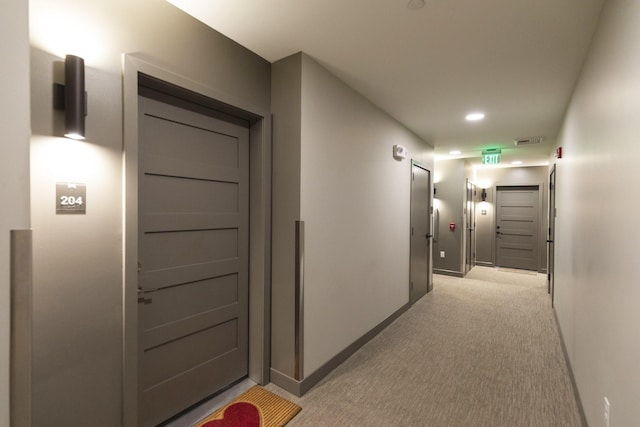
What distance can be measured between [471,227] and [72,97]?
7659 millimetres

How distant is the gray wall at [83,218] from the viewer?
1.24 meters

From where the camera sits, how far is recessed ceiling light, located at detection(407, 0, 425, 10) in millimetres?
1616

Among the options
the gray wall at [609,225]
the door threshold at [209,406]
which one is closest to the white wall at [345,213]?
the door threshold at [209,406]

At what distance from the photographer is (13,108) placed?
0.88 metres

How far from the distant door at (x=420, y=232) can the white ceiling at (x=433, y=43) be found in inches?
58.3

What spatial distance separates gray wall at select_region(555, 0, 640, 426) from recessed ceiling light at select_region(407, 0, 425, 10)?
0.91 meters

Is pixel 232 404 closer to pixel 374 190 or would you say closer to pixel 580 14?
pixel 374 190

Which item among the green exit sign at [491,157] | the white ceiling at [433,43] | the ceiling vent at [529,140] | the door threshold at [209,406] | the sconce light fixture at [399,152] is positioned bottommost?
the door threshold at [209,406]

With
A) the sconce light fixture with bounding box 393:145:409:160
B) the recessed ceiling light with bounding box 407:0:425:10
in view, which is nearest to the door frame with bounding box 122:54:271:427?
the recessed ceiling light with bounding box 407:0:425:10

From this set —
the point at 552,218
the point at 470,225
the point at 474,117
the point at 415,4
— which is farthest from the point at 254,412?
the point at 470,225

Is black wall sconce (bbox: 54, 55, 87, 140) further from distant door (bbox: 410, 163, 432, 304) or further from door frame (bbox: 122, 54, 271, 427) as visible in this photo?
distant door (bbox: 410, 163, 432, 304)

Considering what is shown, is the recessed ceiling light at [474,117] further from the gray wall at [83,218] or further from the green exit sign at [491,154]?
the gray wall at [83,218]

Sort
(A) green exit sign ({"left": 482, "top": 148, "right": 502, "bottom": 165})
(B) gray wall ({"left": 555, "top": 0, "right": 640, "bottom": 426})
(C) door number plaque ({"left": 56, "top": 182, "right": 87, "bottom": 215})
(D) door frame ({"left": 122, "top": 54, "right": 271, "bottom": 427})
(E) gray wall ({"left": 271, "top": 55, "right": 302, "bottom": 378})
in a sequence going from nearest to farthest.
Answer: (B) gray wall ({"left": 555, "top": 0, "right": 640, "bottom": 426}) → (C) door number plaque ({"left": 56, "top": 182, "right": 87, "bottom": 215}) → (D) door frame ({"left": 122, "top": 54, "right": 271, "bottom": 427}) → (E) gray wall ({"left": 271, "top": 55, "right": 302, "bottom": 378}) → (A) green exit sign ({"left": 482, "top": 148, "right": 502, "bottom": 165})

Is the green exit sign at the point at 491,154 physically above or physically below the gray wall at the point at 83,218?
above
